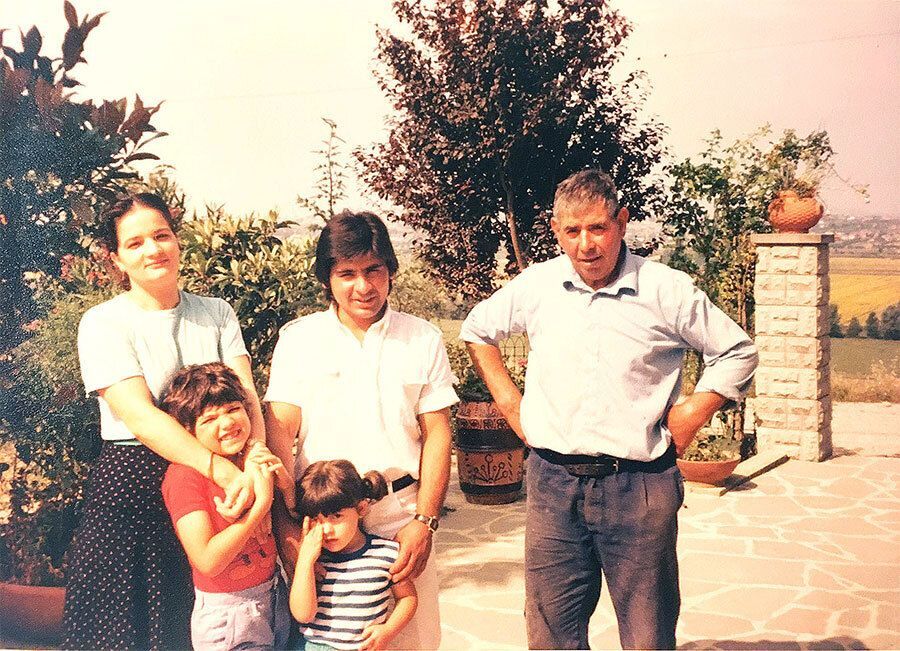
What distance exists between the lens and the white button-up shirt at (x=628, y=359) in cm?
248

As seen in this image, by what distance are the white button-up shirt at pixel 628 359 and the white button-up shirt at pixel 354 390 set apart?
16.8 inches

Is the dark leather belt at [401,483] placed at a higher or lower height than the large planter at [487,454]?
higher

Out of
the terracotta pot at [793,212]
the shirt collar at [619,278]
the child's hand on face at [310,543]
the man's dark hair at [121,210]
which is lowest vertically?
the child's hand on face at [310,543]

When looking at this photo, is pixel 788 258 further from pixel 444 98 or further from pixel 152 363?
pixel 152 363

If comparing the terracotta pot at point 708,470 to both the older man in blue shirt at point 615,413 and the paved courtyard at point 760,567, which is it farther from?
the older man in blue shirt at point 615,413

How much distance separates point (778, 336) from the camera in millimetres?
6980

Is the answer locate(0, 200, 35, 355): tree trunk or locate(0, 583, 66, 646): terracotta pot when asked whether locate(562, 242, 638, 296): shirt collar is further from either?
locate(0, 583, 66, 646): terracotta pot

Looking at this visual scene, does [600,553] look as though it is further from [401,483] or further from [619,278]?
[619,278]

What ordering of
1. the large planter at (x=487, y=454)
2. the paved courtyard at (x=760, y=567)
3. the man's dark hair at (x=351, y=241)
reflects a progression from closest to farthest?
the man's dark hair at (x=351, y=241)
the paved courtyard at (x=760, y=567)
the large planter at (x=487, y=454)

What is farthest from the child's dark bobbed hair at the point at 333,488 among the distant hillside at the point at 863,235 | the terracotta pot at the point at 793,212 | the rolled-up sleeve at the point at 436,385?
the terracotta pot at the point at 793,212

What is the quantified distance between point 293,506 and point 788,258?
5663 millimetres

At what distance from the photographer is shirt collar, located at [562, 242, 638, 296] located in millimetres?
2520

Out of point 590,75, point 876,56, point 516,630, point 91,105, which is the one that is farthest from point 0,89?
point 590,75

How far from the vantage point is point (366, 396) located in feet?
7.41
